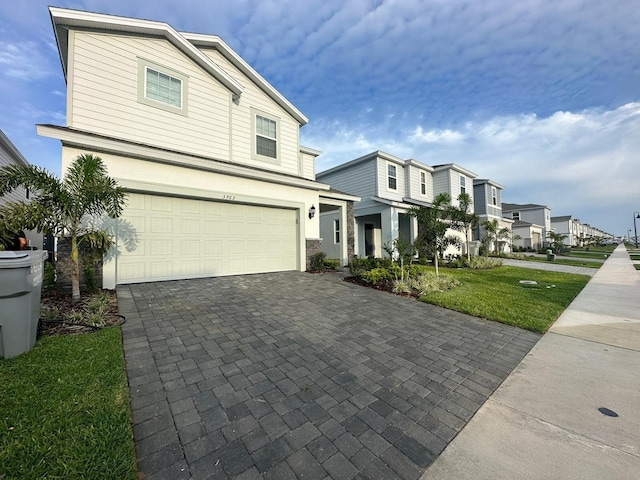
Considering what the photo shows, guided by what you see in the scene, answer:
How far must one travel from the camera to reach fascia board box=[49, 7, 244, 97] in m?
6.54

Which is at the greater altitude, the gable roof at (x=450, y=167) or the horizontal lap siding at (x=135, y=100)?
the gable roof at (x=450, y=167)

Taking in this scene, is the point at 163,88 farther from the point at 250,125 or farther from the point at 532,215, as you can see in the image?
the point at 532,215

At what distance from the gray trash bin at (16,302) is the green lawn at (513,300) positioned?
7.11 meters

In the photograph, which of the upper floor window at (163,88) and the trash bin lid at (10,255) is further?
the upper floor window at (163,88)

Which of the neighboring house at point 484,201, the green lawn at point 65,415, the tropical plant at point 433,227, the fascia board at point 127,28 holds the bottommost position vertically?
the green lawn at point 65,415

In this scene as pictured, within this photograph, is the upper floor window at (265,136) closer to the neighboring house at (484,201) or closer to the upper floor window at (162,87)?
the upper floor window at (162,87)

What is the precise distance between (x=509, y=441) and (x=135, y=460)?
2873mm

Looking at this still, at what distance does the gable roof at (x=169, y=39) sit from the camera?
6613 mm

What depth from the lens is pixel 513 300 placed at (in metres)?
6.73

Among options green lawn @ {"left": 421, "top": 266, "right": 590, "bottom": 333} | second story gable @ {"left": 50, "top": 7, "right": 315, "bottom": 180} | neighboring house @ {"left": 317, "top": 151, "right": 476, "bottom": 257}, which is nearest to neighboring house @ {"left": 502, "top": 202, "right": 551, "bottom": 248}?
neighboring house @ {"left": 317, "top": 151, "right": 476, "bottom": 257}

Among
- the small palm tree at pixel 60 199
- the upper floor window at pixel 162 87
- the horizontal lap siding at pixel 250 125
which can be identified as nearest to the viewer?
the small palm tree at pixel 60 199

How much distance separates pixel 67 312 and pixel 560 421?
6940 mm

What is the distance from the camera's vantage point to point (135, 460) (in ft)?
5.89

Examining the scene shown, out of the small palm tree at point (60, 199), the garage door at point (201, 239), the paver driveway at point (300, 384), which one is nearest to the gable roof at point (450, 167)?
the garage door at point (201, 239)
